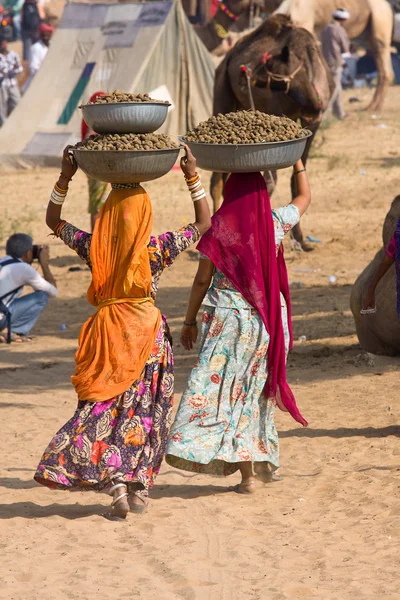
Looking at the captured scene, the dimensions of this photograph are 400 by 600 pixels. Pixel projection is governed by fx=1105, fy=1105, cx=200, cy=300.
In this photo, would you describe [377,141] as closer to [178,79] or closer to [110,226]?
[178,79]

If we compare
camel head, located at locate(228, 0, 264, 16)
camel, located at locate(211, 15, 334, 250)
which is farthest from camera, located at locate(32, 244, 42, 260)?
camel head, located at locate(228, 0, 264, 16)

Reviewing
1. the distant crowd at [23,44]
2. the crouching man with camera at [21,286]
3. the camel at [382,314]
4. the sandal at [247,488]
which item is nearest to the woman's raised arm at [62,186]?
the sandal at [247,488]

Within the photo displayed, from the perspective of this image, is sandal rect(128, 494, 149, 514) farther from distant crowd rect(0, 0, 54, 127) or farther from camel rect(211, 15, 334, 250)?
distant crowd rect(0, 0, 54, 127)

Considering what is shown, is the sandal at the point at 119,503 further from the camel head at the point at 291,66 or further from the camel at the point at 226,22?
the camel at the point at 226,22

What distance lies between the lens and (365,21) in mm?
23062

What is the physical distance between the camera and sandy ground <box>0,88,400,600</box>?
4352mm

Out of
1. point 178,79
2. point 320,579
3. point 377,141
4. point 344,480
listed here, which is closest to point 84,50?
point 178,79

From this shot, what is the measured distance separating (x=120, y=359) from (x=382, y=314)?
3251 mm

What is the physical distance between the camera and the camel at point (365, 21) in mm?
21562

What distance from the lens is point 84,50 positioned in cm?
1759

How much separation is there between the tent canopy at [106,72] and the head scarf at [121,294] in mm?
12014

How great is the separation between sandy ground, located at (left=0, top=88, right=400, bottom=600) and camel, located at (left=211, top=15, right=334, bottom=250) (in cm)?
236

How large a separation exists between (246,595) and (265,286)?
1.51 m

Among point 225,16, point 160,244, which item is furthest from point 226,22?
point 160,244
